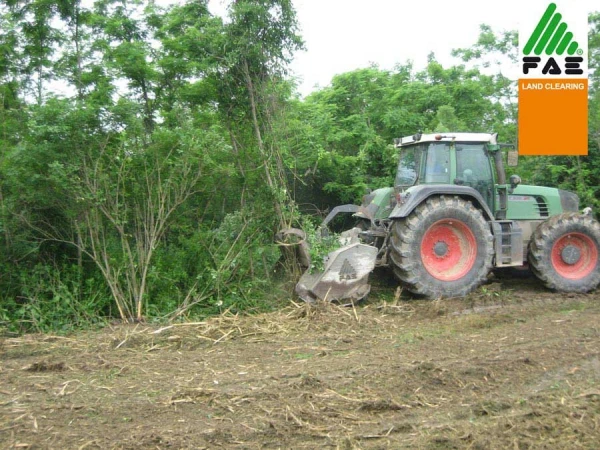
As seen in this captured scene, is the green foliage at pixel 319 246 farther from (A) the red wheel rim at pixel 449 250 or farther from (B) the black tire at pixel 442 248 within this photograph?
(A) the red wheel rim at pixel 449 250

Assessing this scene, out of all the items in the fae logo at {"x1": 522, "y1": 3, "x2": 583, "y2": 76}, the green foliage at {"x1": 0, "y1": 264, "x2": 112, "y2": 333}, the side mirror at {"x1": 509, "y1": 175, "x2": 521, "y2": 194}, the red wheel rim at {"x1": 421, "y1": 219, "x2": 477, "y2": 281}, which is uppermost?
the fae logo at {"x1": 522, "y1": 3, "x2": 583, "y2": 76}

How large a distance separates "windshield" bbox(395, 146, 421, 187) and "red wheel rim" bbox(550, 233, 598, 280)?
2.33 meters

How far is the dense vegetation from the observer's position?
742 cm

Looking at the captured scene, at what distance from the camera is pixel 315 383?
496 cm

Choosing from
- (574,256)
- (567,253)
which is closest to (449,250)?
(567,253)

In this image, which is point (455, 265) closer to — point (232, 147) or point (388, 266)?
point (388, 266)

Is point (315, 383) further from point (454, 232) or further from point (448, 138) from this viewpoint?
point (448, 138)

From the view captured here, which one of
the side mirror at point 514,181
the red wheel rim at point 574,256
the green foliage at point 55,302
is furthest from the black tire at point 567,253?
the green foliage at point 55,302

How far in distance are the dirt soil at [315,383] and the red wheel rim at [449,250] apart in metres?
1.05

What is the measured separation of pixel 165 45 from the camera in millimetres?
9719

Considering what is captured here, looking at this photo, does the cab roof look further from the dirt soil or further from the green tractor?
the dirt soil

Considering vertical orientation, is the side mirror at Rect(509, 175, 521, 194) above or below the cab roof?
below

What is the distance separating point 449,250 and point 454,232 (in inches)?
10.3

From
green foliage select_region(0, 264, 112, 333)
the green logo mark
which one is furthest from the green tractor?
the green logo mark
